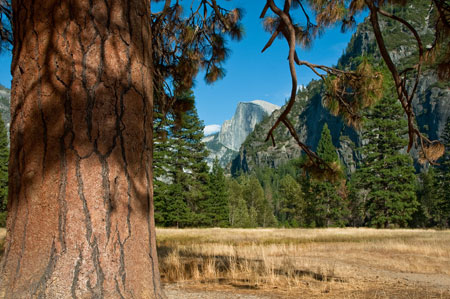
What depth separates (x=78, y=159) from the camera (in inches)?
66.9

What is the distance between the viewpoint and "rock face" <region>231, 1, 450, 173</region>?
85.6m

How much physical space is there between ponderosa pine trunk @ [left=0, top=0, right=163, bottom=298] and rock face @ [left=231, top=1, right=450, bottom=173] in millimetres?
49902

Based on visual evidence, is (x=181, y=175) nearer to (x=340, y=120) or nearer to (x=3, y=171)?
(x=3, y=171)

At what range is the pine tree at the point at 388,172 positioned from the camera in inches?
1033

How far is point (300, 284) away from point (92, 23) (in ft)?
10.0

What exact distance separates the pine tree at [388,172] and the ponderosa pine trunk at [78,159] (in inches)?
1049

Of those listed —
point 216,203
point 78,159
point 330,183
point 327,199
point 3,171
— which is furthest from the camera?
point 327,199

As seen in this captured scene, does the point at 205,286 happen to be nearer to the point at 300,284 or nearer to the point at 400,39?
the point at 300,284

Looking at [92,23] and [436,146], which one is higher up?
[92,23]

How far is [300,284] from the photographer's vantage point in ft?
11.2

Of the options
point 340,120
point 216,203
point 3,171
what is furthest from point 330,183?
point 340,120

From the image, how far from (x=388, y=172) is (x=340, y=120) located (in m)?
27.1

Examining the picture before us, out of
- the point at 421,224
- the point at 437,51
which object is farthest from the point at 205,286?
the point at 421,224

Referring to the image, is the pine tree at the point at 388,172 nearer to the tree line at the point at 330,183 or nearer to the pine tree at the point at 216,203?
the tree line at the point at 330,183
